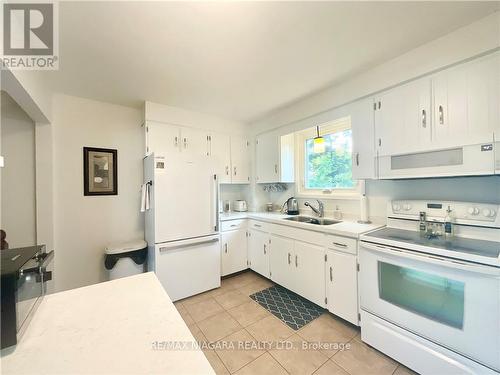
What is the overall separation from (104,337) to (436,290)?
1884mm

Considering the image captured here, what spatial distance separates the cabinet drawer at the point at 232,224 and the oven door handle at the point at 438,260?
69.2 inches

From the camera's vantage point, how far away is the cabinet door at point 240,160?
3.35 m

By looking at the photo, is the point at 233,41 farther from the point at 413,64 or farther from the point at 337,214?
the point at 337,214

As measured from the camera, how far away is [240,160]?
3.43 meters

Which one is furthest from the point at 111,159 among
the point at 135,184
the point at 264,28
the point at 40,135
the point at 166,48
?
the point at 264,28

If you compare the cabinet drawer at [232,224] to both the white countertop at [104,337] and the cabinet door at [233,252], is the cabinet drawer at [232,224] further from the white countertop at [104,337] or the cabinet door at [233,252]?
the white countertop at [104,337]

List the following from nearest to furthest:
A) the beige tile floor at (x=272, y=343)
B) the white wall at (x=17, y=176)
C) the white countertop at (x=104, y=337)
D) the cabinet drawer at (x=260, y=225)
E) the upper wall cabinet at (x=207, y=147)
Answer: the white countertop at (x=104, y=337) → the beige tile floor at (x=272, y=343) → the white wall at (x=17, y=176) → the upper wall cabinet at (x=207, y=147) → the cabinet drawer at (x=260, y=225)

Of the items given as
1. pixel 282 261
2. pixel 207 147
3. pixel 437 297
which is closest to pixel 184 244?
pixel 282 261

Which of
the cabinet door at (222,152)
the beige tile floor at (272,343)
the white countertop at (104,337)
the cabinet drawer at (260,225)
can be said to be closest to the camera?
the white countertop at (104,337)

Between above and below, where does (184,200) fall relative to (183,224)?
above

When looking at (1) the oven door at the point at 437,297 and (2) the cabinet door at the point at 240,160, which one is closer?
(1) the oven door at the point at 437,297

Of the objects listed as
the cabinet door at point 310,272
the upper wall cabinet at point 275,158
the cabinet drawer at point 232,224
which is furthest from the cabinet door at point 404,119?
the cabinet drawer at point 232,224

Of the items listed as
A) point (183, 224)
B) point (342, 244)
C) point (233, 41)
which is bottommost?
A: point (342, 244)

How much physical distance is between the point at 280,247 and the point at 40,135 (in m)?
2.96
